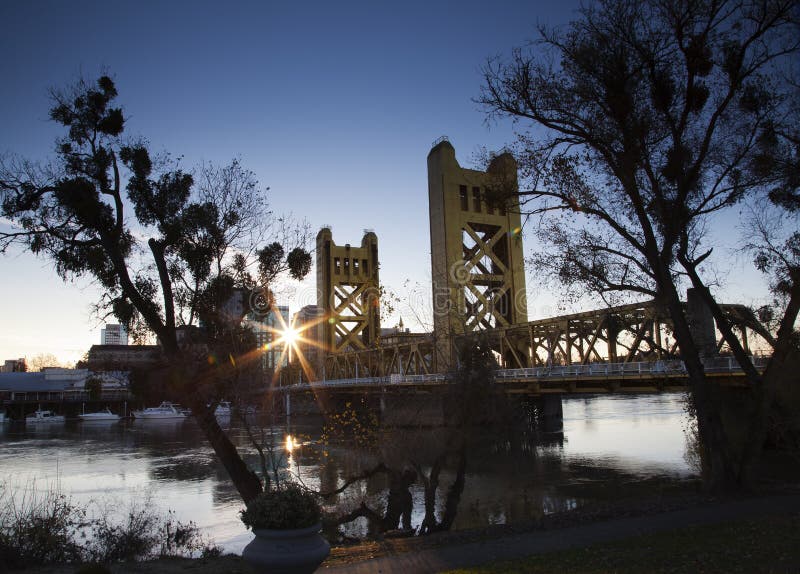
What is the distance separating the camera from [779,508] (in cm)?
1020

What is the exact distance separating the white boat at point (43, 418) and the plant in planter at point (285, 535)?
8986cm

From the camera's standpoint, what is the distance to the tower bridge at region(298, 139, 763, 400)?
17844 millimetres

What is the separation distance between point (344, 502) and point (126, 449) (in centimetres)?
3021

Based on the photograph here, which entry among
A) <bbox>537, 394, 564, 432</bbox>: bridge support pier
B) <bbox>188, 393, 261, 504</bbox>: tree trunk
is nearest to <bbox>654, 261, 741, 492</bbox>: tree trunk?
<bbox>188, 393, 261, 504</bbox>: tree trunk

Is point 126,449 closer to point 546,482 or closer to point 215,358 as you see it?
point 546,482

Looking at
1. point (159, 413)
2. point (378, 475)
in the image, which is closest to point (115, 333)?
point (159, 413)

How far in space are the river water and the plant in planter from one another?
637 centimetres

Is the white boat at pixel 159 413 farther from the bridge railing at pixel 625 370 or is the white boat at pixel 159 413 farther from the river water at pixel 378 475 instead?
the bridge railing at pixel 625 370

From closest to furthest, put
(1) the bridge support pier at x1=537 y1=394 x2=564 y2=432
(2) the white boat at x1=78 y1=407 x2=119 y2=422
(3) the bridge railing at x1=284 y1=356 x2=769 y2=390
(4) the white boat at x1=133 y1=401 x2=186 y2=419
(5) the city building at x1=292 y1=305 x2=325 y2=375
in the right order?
(3) the bridge railing at x1=284 y1=356 x2=769 y2=390 < (1) the bridge support pier at x1=537 y1=394 x2=564 y2=432 < (4) the white boat at x1=133 y1=401 x2=186 y2=419 < (2) the white boat at x1=78 y1=407 x2=119 y2=422 < (5) the city building at x1=292 y1=305 x2=325 y2=375

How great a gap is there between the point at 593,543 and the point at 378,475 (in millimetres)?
13751

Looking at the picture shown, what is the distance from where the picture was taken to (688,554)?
7348mm

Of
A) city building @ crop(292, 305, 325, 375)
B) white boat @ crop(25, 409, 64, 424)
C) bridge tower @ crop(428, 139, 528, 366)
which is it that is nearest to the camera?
bridge tower @ crop(428, 139, 528, 366)

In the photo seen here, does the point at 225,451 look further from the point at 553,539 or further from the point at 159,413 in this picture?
the point at 159,413

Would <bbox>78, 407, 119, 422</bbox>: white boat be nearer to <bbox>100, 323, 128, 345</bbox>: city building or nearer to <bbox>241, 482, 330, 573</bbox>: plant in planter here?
<bbox>100, 323, 128, 345</bbox>: city building
